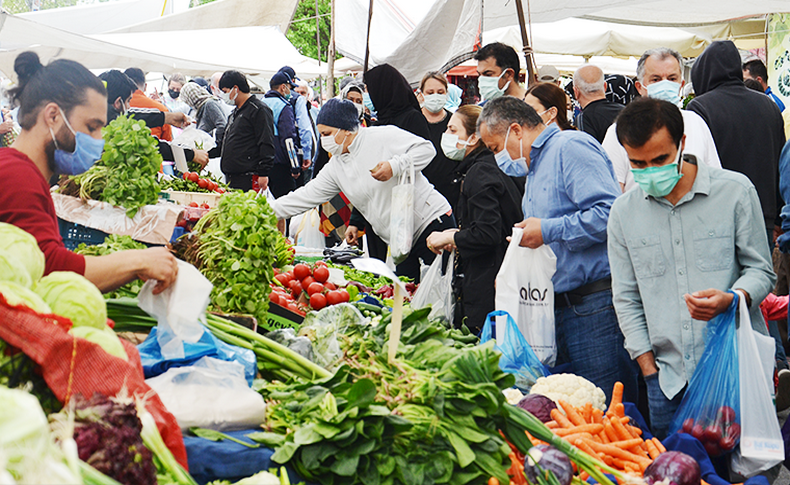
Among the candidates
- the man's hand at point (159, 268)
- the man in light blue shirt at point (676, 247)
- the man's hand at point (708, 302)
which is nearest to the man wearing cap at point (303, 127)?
the man in light blue shirt at point (676, 247)

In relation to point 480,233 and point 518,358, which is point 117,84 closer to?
point 480,233

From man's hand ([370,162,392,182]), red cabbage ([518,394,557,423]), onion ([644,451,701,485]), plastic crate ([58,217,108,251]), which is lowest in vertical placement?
red cabbage ([518,394,557,423])

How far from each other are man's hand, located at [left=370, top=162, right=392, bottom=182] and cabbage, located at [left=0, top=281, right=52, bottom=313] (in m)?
3.82

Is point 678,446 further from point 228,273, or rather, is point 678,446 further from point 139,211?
point 139,211

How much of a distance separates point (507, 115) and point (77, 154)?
2332 millimetres

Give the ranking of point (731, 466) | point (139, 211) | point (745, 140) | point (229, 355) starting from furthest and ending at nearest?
point (745, 140) < point (139, 211) < point (731, 466) < point (229, 355)

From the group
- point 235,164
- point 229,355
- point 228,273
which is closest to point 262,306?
point 228,273

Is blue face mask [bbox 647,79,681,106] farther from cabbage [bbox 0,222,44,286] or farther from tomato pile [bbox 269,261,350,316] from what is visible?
cabbage [bbox 0,222,44,286]

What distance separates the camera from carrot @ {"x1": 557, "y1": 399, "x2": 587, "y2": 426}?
9.25ft

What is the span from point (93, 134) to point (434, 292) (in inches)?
107

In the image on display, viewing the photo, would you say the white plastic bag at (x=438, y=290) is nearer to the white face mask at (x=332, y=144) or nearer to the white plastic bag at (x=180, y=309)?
the white face mask at (x=332, y=144)

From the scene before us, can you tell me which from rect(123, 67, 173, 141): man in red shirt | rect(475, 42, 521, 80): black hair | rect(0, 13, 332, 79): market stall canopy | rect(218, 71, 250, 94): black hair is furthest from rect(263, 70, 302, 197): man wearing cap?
rect(475, 42, 521, 80): black hair

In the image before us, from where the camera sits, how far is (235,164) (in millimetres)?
8758

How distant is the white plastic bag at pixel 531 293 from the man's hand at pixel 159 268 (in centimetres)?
196
